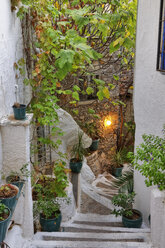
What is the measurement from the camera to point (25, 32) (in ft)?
16.7

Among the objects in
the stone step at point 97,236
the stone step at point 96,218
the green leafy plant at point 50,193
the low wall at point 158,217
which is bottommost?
the stone step at point 96,218

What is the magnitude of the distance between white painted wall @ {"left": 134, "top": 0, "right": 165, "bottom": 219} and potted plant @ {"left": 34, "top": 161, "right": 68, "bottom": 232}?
5.49ft

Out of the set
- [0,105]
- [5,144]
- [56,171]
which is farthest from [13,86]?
[56,171]

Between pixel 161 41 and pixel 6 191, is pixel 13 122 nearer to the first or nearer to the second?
pixel 6 191

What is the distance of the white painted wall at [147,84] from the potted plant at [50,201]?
1.67 meters

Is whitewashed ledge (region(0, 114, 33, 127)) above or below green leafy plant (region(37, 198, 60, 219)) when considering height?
above

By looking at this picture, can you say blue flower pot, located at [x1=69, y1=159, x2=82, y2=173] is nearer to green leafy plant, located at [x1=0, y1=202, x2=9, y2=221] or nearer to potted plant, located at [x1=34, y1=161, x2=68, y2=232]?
potted plant, located at [x1=34, y1=161, x2=68, y2=232]

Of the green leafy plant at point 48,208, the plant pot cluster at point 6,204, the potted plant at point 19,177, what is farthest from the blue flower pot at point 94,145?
the plant pot cluster at point 6,204

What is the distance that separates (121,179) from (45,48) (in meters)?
3.57

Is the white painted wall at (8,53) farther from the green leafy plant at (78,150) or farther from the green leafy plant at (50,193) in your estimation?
the green leafy plant at (78,150)

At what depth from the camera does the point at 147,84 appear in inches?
206

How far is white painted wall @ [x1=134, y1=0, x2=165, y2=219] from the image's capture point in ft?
15.5

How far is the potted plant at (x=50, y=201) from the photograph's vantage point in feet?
15.4

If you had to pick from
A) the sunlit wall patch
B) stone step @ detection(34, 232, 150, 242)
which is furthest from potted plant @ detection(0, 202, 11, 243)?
the sunlit wall patch
